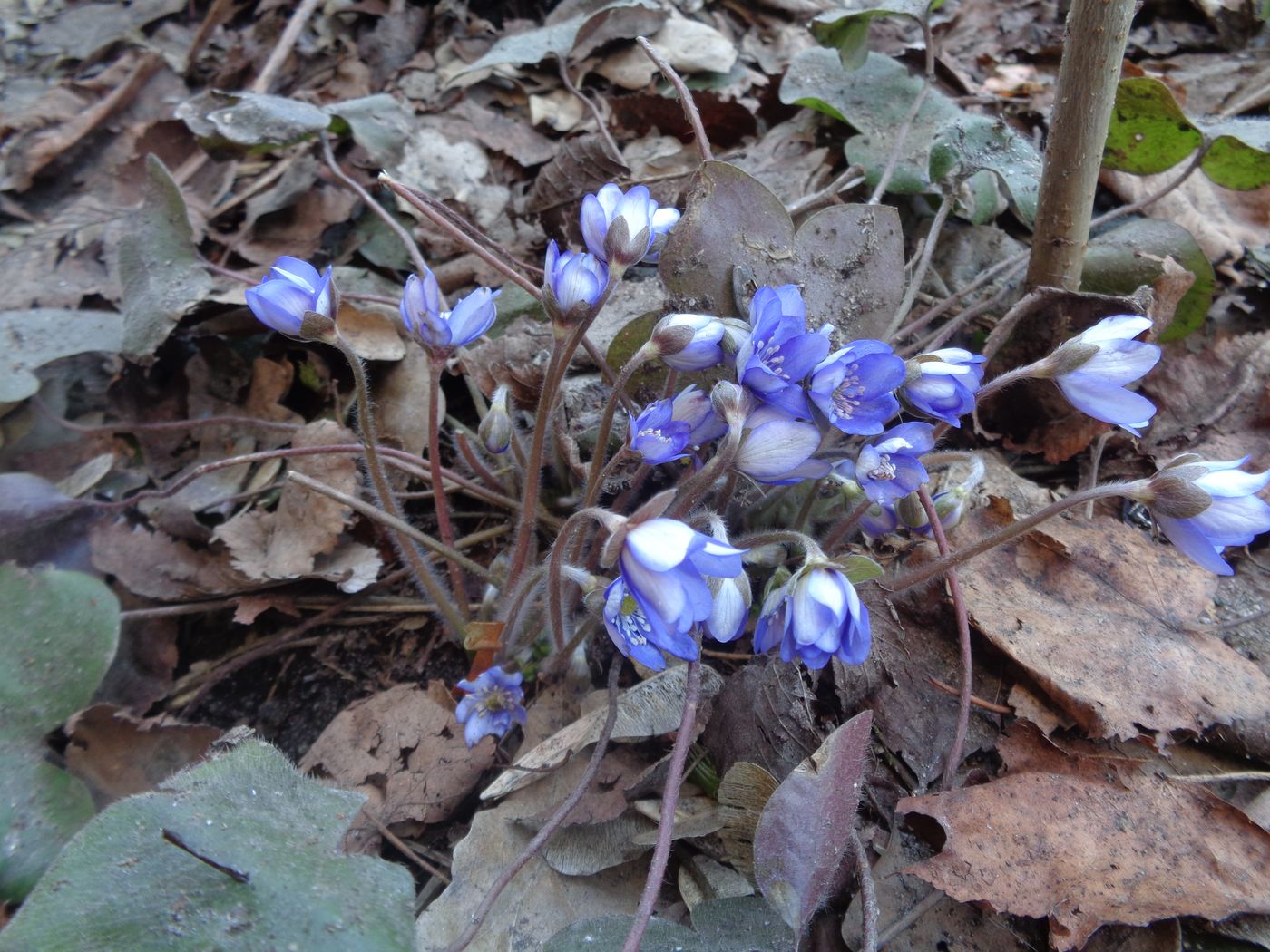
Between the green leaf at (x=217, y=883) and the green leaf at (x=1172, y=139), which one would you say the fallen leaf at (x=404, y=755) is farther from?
the green leaf at (x=1172, y=139)

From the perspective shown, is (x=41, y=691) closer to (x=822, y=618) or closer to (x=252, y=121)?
(x=822, y=618)

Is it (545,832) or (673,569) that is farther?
(545,832)

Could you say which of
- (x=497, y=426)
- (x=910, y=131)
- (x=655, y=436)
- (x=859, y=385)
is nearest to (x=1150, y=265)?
(x=910, y=131)

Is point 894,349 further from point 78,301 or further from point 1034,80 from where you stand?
point 78,301

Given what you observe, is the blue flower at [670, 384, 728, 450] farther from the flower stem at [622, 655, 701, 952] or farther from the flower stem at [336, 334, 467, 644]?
the flower stem at [336, 334, 467, 644]

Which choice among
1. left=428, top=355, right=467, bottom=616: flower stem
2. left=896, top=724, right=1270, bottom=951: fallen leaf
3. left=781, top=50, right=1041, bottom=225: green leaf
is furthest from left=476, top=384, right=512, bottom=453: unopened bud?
left=781, top=50, right=1041, bottom=225: green leaf
